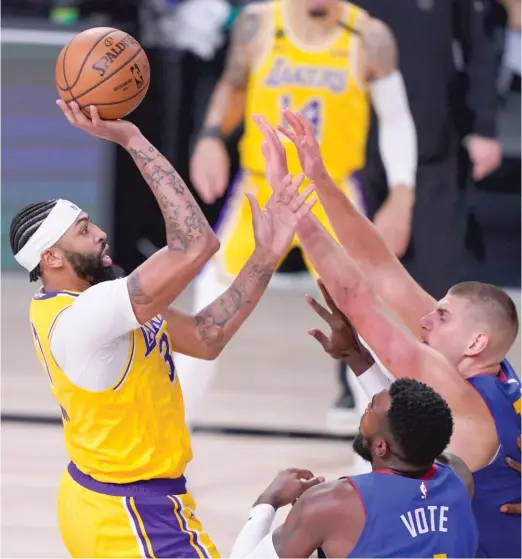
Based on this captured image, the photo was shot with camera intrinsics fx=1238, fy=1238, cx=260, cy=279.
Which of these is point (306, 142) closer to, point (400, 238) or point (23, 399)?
point (400, 238)

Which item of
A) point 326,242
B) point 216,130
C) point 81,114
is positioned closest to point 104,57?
point 81,114

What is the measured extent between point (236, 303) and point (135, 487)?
638mm

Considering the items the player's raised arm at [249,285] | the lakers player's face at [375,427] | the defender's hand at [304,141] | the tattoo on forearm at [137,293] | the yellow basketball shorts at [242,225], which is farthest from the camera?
the yellow basketball shorts at [242,225]

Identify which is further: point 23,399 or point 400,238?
point 23,399

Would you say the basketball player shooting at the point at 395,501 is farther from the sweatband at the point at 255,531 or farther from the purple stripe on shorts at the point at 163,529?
the purple stripe on shorts at the point at 163,529

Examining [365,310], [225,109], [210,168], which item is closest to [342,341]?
[365,310]

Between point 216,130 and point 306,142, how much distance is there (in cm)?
226

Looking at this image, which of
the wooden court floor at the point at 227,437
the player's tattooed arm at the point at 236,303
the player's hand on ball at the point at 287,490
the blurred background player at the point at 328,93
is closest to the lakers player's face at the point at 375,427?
the player's hand on ball at the point at 287,490

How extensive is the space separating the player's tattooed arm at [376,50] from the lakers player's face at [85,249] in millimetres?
2902

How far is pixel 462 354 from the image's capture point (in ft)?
12.1

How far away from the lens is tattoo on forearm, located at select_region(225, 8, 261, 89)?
620cm

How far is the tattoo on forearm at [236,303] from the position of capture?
3658 millimetres

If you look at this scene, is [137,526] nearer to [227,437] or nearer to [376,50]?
[227,437]

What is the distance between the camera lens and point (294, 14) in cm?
617
